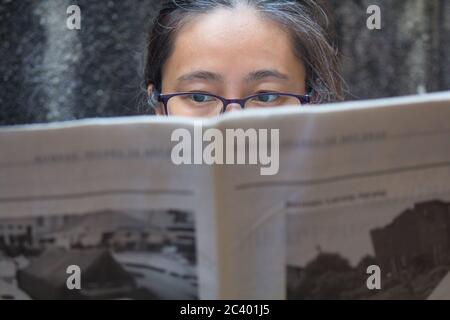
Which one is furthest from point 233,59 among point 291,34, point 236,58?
point 291,34

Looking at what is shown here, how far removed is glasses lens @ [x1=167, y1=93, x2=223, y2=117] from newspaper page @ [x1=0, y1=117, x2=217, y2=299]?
Answer: 1.27 ft

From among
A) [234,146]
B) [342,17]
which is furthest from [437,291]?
[342,17]

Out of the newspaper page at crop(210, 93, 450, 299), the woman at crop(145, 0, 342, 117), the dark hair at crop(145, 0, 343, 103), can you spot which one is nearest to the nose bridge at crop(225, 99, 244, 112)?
the woman at crop(145, 0, 342, 117)

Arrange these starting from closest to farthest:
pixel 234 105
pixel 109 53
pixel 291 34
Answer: pixel 234 105, pixel 291 34, pixel 109 53

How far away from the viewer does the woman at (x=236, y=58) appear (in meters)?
0.86

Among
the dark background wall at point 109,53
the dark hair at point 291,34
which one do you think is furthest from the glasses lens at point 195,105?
the dark background wall at point 109,53

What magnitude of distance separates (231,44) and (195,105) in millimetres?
106

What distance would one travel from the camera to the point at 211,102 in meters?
0.87

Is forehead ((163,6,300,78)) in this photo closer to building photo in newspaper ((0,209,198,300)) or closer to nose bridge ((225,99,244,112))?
nose bridge ((225,99,244,112))

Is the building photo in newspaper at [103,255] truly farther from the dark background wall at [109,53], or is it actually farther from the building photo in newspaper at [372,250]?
the dark background wall at [109,53]

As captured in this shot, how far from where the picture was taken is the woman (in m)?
0.86

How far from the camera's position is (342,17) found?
4.47ft

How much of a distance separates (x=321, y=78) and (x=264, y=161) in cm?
55
